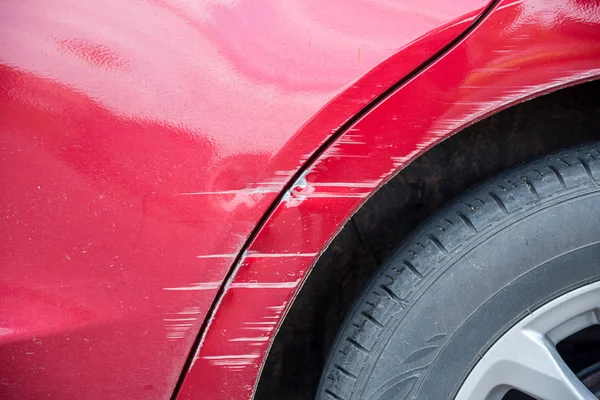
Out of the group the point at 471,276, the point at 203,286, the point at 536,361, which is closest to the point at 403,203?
the point at 471,276

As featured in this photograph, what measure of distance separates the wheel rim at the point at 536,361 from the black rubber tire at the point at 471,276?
18 millimetres

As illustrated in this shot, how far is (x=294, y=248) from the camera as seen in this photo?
0.97 m

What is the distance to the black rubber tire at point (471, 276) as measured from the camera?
1020 mm

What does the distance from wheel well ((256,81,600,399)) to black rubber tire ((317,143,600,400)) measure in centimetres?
17

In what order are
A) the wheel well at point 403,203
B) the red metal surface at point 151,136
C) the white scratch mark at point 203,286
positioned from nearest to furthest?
the red metal surface at point 151,136, the white scratch mark at point 203,286, the wheel well at point 403,203

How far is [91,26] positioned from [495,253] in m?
0.77

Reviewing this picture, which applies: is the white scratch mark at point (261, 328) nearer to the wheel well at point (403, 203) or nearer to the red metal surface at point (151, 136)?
the red metal surface at point (151, 136)

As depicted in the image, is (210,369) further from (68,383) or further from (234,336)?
(68,383)

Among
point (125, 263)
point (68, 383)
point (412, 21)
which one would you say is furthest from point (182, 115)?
point (68, 383)

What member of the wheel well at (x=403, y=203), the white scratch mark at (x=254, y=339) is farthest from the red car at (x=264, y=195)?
the wheel well at (x=403, y=203)

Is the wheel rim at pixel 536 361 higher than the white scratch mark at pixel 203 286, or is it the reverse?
the white scratch mark at pixel 203 286

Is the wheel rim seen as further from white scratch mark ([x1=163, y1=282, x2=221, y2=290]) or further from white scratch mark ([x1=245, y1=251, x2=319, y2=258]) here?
white scratch mark ([x1=163, y1=282, x2=221, y2=290])

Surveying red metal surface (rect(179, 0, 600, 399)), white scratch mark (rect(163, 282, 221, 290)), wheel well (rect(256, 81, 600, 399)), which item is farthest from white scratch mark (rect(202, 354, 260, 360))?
wheel well (rect(256, 81, 600, 399))

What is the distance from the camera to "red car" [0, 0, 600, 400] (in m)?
0.85
